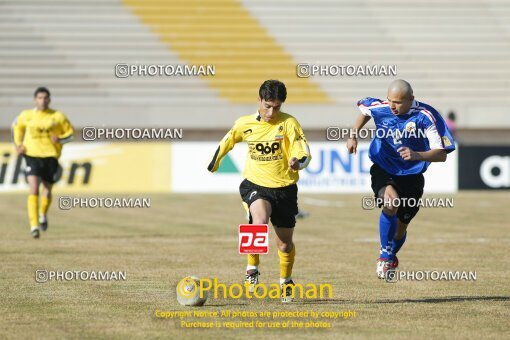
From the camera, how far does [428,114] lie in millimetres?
11039

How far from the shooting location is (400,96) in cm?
1075

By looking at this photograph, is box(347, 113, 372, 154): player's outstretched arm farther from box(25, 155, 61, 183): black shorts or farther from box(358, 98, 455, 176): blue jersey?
box(25, 155, 61, 183): black shorts

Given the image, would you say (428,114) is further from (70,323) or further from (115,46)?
(115,46)

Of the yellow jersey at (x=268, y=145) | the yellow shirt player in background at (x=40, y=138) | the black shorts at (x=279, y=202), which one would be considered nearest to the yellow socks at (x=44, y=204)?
the yellow shirt player in background at (x=40, y=138)

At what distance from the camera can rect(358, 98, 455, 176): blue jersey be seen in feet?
36.0

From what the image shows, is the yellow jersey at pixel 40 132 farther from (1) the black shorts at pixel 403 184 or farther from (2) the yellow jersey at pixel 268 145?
(2) the yellow jersey at pixel 268 145

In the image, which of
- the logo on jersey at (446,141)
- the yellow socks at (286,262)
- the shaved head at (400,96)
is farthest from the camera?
the logo on jersey at (446,141)

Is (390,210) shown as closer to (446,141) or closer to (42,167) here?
(446,141)

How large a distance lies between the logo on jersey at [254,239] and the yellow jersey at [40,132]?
344 inches

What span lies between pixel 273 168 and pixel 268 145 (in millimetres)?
222

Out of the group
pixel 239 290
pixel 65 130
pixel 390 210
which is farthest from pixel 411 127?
pixel 65 130

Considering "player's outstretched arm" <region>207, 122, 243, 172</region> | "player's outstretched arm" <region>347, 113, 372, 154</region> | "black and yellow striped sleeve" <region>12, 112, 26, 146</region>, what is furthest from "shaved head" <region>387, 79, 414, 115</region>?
"black and yellow striped sleeve" <region>12, 112, 26, 146</region>

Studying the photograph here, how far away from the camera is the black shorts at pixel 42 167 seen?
58.0ft

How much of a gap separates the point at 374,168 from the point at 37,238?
7209mm
